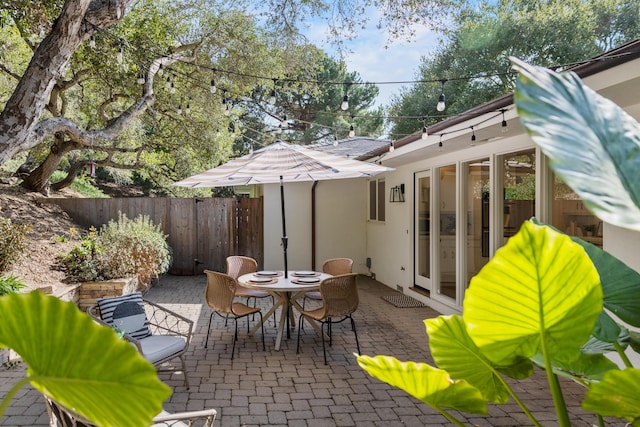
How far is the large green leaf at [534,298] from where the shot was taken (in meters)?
0.79

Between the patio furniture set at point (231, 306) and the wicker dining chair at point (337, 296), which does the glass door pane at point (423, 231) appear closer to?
the patio furniture set at point (231, 306)

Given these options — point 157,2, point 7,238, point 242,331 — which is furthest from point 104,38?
point 242,331

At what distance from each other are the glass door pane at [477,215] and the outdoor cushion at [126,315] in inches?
166

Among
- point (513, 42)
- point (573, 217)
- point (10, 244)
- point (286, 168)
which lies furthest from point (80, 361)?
point (513, 42)

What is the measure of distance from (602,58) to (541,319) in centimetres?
277

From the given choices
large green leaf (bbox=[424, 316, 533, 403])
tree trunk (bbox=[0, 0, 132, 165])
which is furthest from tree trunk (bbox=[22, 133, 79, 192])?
large green leaf (bbox=[424, 316, 533, 403])

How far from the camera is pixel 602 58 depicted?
2.95 m

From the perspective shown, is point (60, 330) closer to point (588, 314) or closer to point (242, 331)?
point (588, 314)

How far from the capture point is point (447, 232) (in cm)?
709

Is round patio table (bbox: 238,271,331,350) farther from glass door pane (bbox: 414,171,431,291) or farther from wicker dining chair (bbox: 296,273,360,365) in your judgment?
glass door pane (bbox: 414,171,431,291)

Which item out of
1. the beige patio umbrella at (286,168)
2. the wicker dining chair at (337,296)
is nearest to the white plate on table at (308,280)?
the wicker dining chair at (337,296)

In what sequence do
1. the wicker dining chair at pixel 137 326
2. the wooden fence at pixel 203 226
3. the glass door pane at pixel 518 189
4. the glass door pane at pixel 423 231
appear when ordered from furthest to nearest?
the wooden fence at pixel 203 226 → the glass door pane at pixel 423 231 → the glass door pane at pixel 518 189 → the wicker dining chair at pixel 137 326

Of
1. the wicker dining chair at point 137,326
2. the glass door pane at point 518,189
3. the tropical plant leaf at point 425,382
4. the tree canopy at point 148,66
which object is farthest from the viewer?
the tree canopy at point 148,66

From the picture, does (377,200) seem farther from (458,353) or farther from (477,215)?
(458,353)
